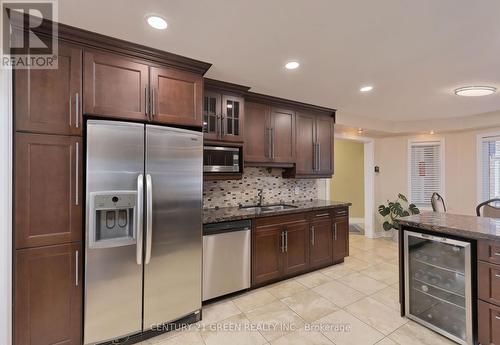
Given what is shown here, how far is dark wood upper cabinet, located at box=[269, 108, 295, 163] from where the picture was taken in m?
3.50

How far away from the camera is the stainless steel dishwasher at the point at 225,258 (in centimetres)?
257

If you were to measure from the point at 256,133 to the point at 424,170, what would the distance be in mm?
4340

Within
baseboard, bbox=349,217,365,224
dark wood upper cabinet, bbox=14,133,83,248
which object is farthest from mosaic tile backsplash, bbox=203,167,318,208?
baseboard, bbox=349,217,365,224

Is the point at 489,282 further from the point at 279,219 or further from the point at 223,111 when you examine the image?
the point at 223,111

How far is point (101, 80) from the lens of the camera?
1.92 meters

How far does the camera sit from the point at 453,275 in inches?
81.4

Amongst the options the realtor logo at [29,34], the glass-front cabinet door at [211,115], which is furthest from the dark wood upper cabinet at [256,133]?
the realtor logo at [29,34]

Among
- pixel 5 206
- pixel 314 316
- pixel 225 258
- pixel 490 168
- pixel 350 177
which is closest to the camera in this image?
pixel 5 206

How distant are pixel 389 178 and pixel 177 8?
5.64 m

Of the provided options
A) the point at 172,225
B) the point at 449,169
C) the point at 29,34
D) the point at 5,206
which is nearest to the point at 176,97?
the point at 29,34

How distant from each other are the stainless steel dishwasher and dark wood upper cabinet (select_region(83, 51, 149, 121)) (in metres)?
1.38

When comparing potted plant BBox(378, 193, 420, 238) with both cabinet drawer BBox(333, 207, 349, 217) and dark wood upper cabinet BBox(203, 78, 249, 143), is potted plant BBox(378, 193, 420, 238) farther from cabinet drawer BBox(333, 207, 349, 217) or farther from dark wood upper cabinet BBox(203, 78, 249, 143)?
dark wood upper cabinet BBox(203, 78, 249, 143)

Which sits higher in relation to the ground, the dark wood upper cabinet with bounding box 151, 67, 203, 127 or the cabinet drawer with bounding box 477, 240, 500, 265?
the dark wood upper cabinet with bounding box 151, 67, 203, 127

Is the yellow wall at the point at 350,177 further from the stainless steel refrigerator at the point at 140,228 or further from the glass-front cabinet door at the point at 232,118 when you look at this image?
the stainless steel refrigerator at the point at 140,228
